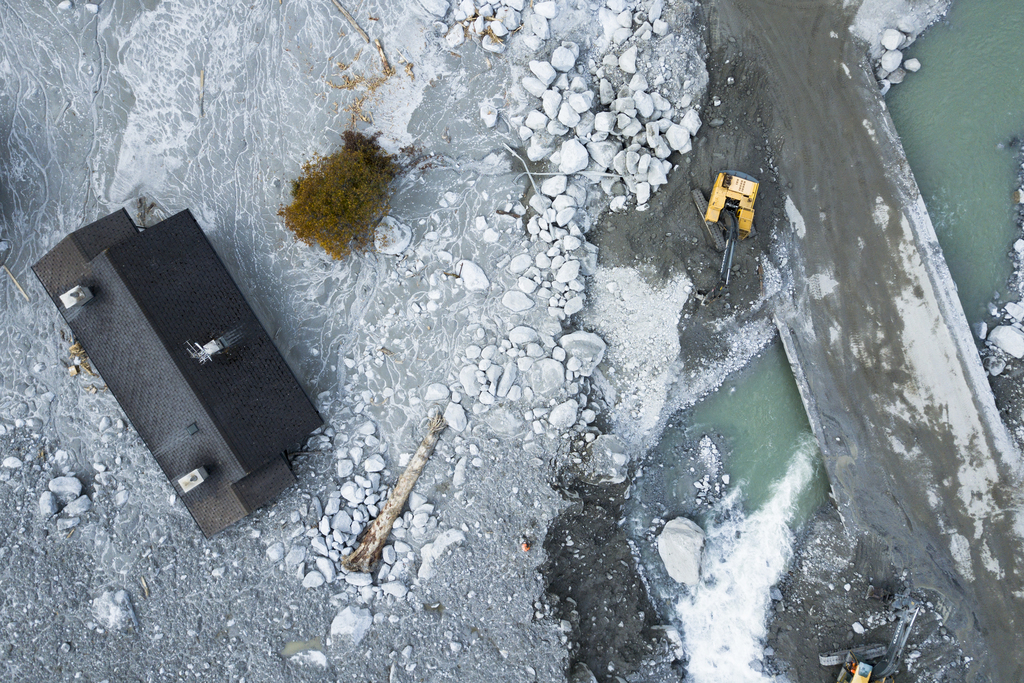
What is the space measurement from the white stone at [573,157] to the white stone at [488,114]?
1.27 meters

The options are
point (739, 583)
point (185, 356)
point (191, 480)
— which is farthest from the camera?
point (739, 583)

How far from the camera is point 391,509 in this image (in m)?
9.29

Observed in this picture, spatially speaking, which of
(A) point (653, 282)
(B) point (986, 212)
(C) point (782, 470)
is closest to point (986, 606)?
(C) point (782, 470)

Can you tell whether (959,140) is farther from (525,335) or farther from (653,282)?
(525,335)

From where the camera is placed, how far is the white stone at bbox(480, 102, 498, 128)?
9.55 meters

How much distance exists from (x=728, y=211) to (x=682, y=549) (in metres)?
5.77

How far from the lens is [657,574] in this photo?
9.86 metres

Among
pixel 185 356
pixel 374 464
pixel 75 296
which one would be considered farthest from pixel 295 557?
pixel 75 296

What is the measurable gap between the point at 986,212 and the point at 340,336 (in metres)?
11.6

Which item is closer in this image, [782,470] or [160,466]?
[160,466]

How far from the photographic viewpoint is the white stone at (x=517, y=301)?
30.9ft

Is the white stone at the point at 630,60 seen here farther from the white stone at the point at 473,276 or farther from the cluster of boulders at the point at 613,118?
the white stone at the point at 473,276

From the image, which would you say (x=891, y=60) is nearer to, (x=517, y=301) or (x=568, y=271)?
(x=568, y=271)

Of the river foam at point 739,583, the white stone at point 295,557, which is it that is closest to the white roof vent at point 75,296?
the white stone at point 295,557
